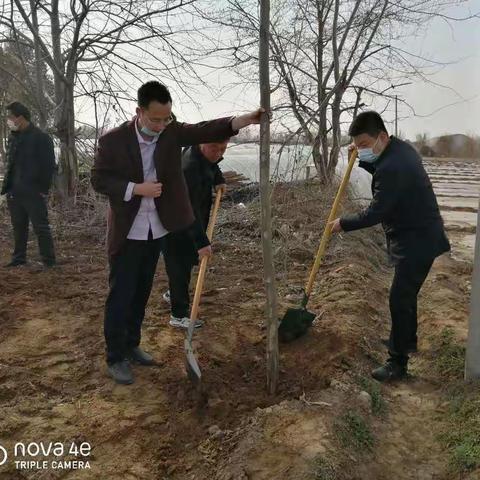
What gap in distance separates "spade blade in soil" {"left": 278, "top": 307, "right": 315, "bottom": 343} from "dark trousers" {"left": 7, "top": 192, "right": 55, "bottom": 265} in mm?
3055

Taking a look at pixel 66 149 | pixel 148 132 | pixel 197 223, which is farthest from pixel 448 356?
pixel 66 149

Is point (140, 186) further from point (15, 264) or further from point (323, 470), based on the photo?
point (15, 264)

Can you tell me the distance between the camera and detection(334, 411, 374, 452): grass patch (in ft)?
8.79

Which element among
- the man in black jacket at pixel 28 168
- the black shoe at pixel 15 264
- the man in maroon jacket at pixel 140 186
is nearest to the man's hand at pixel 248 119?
the man in maroon jacket at pixel 140 186

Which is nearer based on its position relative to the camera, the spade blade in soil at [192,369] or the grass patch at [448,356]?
the spade blade in soil at [192,369]

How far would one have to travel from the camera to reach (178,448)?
106 inches

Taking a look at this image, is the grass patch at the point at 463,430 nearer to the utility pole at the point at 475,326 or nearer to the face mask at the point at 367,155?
the utility pole at the point at 475,326

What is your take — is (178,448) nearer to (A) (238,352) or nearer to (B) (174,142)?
(A) (238,352)

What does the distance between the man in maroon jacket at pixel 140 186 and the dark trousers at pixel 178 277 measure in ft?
2.30

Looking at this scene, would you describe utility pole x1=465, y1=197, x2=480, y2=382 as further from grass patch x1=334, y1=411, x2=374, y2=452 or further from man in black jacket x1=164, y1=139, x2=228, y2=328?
man in black jacket x1=164, y1=139, x2=228, y2=328

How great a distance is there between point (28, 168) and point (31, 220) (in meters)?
0.56

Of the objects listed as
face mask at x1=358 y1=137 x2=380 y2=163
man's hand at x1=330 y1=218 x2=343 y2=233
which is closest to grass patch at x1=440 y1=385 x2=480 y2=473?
man's hand at x1=330 y1=218 x2=343 y2=233

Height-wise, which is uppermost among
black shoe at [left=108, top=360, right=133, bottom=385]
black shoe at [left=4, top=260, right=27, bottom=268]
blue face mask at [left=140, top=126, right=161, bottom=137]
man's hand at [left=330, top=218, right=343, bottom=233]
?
blue face mask at [left=140, top=126, right=161, bottom=137]

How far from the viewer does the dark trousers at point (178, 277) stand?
4023mm
